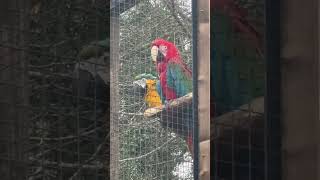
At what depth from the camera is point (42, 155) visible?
345cm

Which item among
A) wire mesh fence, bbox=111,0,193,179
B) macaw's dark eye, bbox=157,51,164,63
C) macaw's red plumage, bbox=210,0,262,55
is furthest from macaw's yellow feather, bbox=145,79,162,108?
macaw's red plumage, bbox=210,0,262,55

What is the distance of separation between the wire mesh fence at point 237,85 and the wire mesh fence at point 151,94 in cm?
18

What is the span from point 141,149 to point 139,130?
105 mm

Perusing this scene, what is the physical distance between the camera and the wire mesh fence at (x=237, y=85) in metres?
3.60

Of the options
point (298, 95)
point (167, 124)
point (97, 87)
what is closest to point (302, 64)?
point (298, 95)

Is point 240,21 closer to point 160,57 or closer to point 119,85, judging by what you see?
point 160,57

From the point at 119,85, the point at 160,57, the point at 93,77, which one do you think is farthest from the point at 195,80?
the point at 93,77

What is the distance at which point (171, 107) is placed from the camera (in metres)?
3.49

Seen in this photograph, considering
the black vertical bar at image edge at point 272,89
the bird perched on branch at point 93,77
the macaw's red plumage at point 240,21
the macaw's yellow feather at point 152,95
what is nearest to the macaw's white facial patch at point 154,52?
the macaw's yellow feather at point 152,95

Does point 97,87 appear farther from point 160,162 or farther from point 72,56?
point 160,162

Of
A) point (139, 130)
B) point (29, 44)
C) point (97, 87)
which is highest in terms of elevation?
point (29, 44)

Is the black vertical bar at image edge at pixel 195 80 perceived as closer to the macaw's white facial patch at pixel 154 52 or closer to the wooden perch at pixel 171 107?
the wooden perch at pixel 171 107

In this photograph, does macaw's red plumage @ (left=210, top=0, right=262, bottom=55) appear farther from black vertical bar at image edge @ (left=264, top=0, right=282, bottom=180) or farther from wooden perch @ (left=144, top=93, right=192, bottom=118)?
wooden perch @ (left=144, top=93, right=192, bottom=118)

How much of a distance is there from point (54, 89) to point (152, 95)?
527 mm
